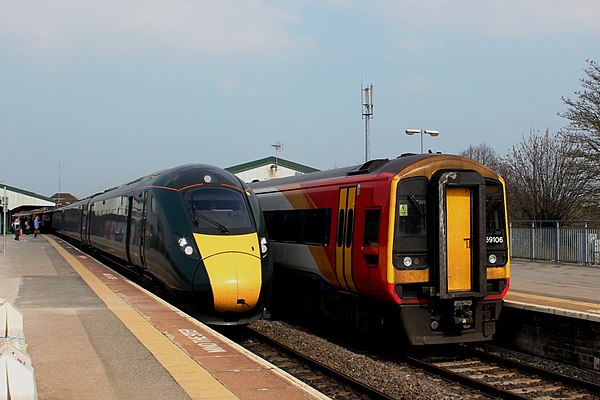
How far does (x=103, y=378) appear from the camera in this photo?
6586 mm

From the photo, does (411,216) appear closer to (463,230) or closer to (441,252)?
(441,252)

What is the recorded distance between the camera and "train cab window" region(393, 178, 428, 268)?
404 inches

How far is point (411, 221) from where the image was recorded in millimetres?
10422

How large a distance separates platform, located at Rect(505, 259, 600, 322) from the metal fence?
53 centimetres

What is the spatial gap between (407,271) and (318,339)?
9.23 ft

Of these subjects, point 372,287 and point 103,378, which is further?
point 372,287

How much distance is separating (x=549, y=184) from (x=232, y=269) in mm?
24801

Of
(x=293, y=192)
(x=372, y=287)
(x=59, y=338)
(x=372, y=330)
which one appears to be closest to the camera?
(x=59, y=338)

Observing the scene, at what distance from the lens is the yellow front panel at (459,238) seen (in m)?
10.5

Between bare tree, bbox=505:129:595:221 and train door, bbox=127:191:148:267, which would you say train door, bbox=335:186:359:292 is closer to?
train door, bbox=127:191:148:267

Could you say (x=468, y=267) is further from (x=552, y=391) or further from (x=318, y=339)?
(x=318, y=339)

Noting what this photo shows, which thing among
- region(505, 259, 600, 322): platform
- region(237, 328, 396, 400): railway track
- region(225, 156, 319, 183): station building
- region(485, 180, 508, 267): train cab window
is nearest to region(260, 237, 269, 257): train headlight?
region(237, 328, 396, 400): railway track

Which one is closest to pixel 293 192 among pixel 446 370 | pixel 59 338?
pixel 446 370

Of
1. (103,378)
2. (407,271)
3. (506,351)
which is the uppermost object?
(407,271)
